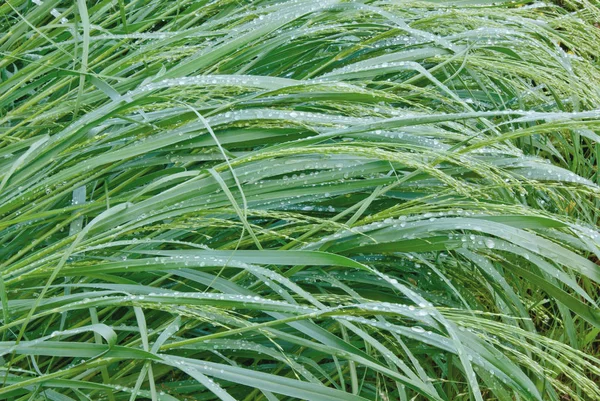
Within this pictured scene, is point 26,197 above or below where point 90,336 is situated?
above

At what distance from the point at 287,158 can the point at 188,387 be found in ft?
1.41

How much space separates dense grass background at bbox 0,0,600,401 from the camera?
109 centimetres

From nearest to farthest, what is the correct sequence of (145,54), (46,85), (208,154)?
1. (208,154)
2. (145,54)
3. (46,85)

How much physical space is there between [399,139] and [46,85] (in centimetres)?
86

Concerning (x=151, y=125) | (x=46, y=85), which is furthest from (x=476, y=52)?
(x=46, y=85)

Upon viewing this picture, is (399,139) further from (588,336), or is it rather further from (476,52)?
(588,336)

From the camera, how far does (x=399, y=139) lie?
1.41 m

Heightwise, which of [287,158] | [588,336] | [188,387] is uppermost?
[287,158]

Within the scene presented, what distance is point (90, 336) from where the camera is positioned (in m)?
1.36

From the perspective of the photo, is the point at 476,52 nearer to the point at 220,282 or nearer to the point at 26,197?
the point at 220,282

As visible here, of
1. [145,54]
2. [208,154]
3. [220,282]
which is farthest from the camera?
[145,54]

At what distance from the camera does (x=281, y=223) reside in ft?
4.83

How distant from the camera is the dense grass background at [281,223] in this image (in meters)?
1.09

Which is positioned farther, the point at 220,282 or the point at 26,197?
the point at 26,197
